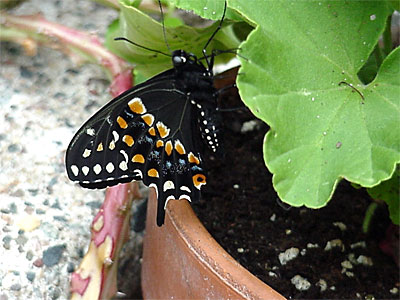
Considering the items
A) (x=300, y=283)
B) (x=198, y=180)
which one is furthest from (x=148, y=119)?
(x=300, y=283)

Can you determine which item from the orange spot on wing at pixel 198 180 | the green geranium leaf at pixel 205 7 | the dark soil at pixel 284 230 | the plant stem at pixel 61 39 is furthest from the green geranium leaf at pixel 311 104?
the plant stem at pixel 61 39

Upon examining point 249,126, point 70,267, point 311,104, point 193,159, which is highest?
point 311,104

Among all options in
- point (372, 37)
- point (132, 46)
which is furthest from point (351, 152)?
point (132, 46)

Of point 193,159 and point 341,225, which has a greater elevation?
point 193,159

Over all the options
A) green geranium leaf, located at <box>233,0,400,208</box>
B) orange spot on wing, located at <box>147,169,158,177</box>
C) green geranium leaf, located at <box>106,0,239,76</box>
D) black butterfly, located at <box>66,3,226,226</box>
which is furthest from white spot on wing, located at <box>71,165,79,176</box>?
green geranium leaf, located at <box>233,0,400,208</box>

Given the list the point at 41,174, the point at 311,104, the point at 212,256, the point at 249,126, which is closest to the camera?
the point at 311,104

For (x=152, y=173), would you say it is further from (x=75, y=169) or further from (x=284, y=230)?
(x=284, y=230)

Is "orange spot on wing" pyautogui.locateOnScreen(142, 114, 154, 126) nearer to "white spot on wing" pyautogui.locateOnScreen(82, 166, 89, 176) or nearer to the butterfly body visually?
the butterfly body

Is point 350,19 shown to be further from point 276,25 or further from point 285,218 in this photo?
point 285,218
